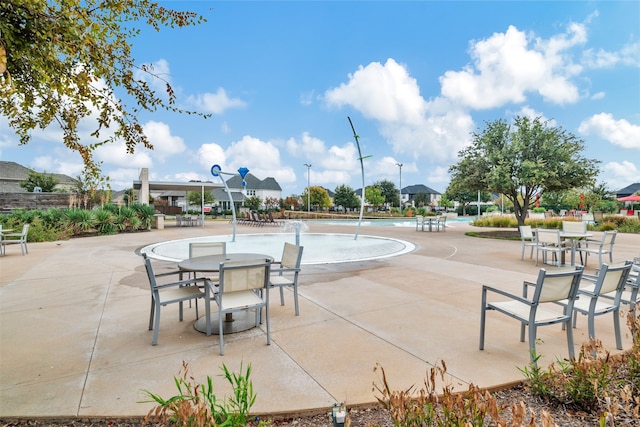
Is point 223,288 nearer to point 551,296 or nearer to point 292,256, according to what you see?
point 292,256

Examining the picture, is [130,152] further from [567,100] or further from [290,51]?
[567,100]

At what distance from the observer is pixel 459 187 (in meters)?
15.0

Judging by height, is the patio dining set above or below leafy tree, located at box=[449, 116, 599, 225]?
below

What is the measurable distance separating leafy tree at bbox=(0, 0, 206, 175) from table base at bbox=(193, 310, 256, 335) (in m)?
2.03

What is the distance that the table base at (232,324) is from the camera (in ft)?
11.8

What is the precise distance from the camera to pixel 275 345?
10.4 ft

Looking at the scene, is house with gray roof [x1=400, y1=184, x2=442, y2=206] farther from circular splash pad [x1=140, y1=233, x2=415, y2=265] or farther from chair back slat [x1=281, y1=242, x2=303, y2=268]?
chair back slat [x1=281, y1=242, x2=303, y2=268]

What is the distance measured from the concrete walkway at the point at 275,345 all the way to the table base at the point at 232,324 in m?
0.12

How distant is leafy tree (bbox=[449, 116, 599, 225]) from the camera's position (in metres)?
12.8

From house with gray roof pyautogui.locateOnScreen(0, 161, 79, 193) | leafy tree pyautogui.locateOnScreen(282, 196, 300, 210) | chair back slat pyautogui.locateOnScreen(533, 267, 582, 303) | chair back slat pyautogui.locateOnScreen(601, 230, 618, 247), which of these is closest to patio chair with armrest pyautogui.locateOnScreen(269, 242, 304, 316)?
chair back slat pyautogui.locateOnScreen(533, 267, 582, 303)

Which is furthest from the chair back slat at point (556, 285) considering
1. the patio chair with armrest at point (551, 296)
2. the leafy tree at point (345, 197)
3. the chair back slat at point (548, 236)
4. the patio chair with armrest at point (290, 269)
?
the leafy tree at point (345, 197)

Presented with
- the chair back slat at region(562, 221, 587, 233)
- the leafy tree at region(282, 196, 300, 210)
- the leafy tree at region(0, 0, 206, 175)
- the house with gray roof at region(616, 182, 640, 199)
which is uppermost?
the house with gray roof at region(616, 182, 640, 199)

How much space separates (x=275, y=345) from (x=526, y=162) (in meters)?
12.9

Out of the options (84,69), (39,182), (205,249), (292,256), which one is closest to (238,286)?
(292,256)
